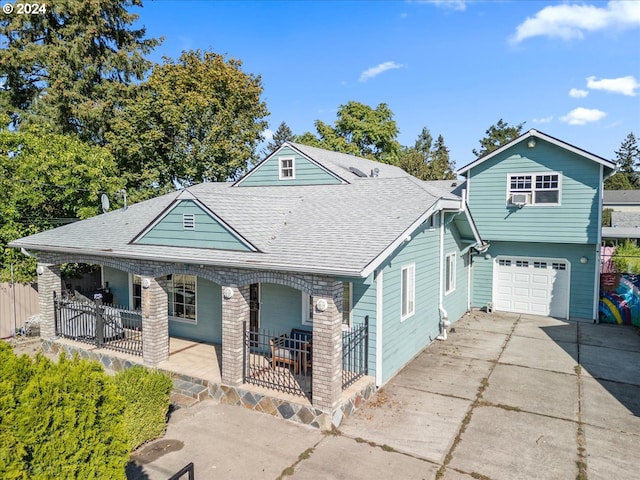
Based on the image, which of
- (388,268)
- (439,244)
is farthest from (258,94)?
(388,268)

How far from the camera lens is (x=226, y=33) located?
69.2 ft

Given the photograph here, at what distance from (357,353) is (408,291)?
231 centimetres

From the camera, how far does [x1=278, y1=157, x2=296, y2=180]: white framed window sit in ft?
47.6

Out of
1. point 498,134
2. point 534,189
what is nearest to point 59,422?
point 534,189

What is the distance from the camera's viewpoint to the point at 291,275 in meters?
7.91

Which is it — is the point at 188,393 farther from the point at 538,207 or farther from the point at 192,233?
the point at 538,207

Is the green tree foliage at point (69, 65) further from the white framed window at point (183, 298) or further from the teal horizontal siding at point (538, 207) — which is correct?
the teal horizontal siding at point (538, 207)

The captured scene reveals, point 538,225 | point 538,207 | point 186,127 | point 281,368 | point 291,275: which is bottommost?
point 281,368

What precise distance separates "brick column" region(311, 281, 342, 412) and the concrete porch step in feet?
8.87

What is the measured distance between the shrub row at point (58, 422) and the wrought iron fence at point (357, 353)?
16.4 feet

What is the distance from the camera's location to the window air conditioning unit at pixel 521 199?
49.8ft

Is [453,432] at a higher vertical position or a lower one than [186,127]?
lower

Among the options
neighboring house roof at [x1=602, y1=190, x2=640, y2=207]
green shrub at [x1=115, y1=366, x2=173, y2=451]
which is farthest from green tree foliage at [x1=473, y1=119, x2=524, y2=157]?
green shrub at [x1=115, y1=366, x2=173, y2=451]

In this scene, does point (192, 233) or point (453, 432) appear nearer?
point (453, 432)
